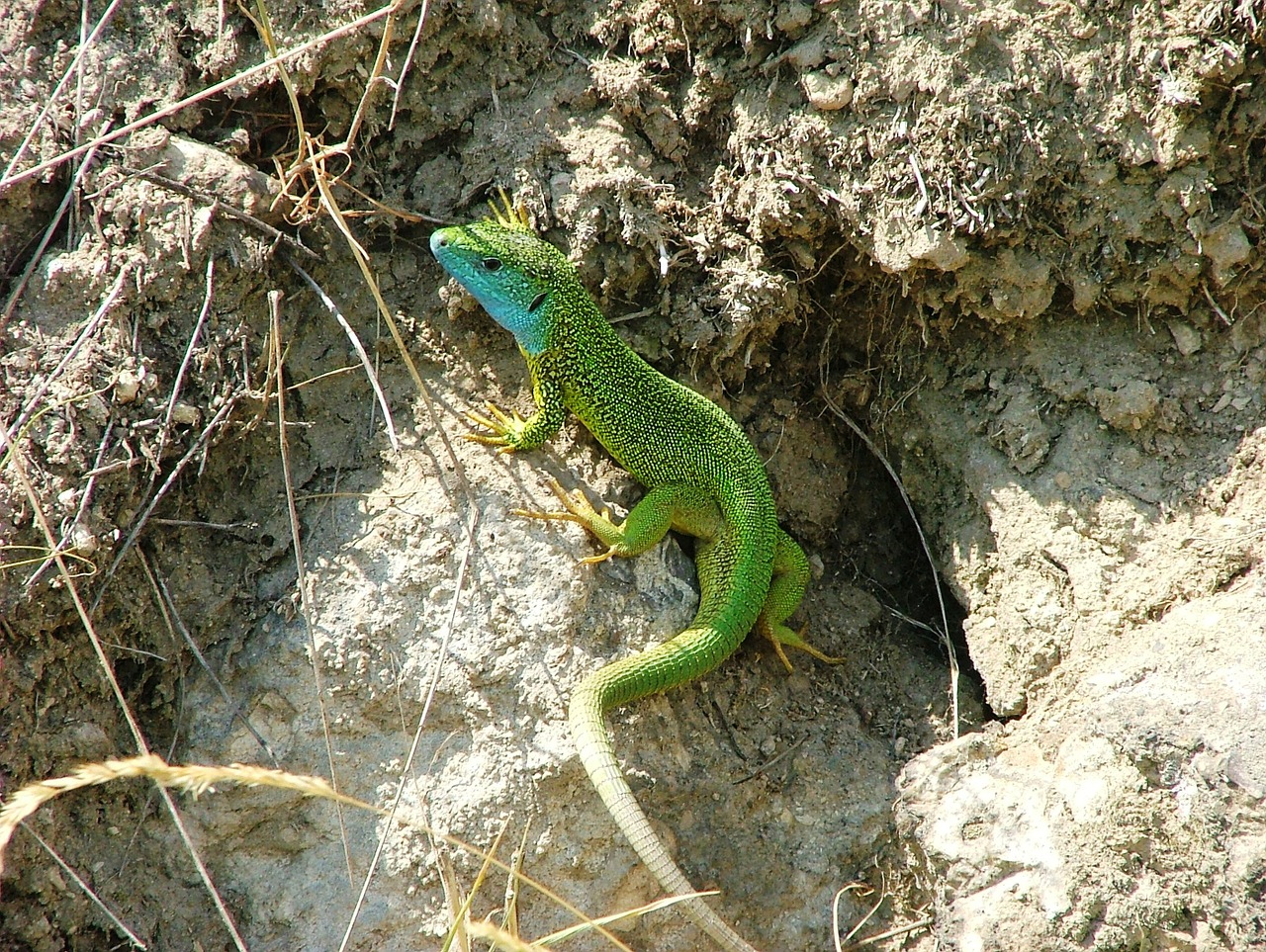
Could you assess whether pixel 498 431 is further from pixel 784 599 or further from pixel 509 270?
pixel 784 599

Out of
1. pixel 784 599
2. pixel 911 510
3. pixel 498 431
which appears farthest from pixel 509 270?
pixel 911 510

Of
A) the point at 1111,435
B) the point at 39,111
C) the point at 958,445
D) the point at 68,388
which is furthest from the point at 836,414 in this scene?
the point at 39,111

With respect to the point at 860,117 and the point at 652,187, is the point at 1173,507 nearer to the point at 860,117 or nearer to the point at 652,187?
the point at 860,117

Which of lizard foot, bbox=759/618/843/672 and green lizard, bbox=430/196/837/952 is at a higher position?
green lizard, bbox=430/196/837/952

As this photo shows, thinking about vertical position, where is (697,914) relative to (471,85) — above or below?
below

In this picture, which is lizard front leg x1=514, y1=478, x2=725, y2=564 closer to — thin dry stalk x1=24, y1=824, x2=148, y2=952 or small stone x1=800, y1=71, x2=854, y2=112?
small stone x1=800, y1=71, x2=854, y2=112

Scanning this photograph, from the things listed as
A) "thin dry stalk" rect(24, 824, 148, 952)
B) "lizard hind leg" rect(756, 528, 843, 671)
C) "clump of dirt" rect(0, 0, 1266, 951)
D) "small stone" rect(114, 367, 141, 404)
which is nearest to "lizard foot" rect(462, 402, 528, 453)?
"clump of dirt" rect(0, 0, 1266, 951)
